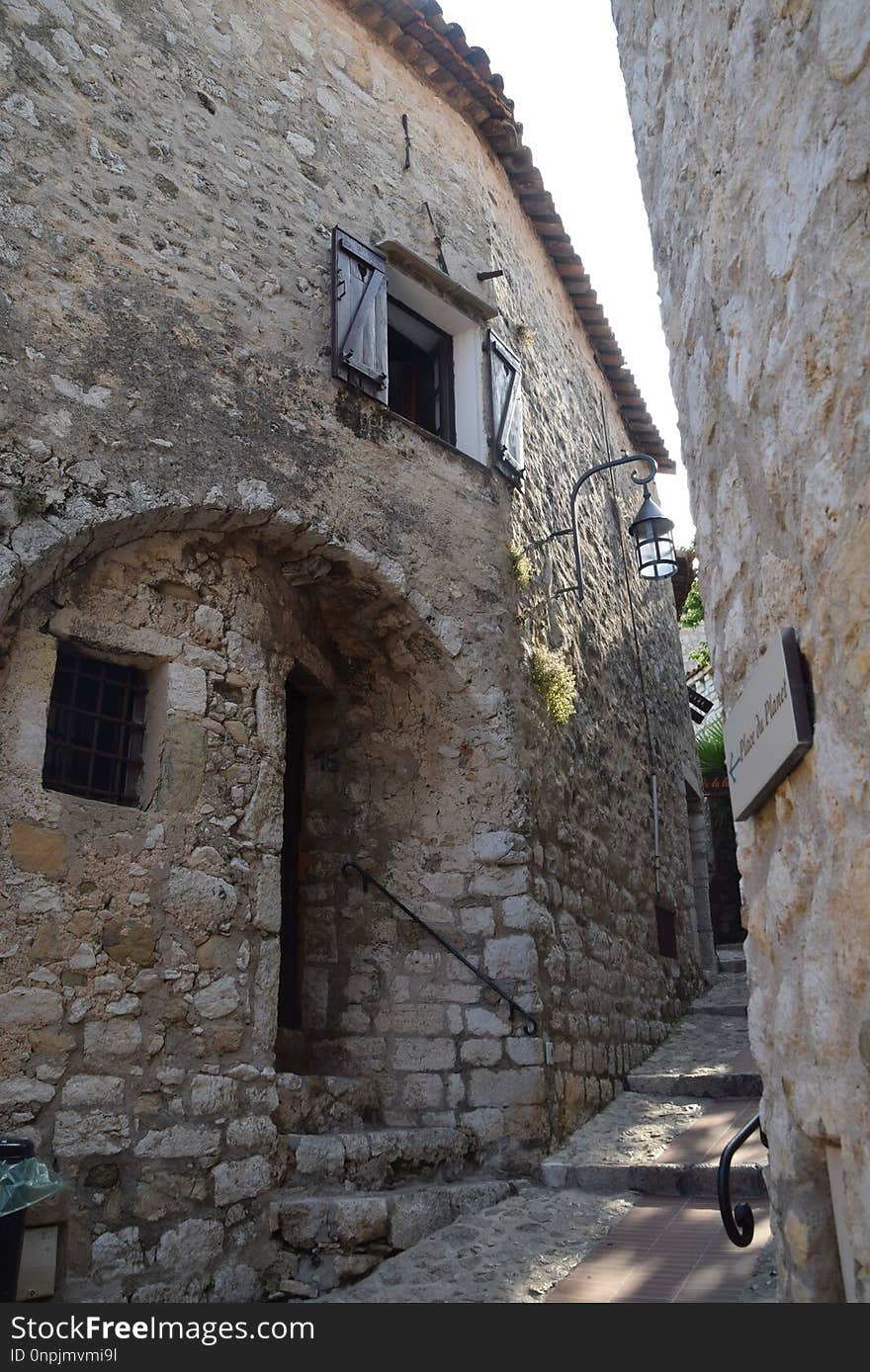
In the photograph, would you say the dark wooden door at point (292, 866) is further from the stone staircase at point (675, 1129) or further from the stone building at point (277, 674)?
the stone staircase at point (675, 1129)

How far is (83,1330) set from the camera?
294cm

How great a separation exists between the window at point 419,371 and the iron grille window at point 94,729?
3160 mm

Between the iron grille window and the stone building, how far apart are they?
0.02 meters

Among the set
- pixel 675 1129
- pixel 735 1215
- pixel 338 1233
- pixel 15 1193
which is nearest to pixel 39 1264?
pixel 15 1193

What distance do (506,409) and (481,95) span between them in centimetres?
266

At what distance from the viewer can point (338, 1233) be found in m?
4.57

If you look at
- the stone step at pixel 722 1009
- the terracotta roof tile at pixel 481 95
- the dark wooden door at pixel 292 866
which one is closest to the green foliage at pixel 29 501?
the dark wooden door at pixel 292 866

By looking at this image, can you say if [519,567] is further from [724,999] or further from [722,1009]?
[724,999]

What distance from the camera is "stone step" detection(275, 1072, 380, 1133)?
4.92 m

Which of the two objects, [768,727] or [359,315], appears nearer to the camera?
[768,727]

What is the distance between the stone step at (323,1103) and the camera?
4.92 m

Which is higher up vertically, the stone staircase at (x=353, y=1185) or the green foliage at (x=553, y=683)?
the green foliage at (x=553, y=683)

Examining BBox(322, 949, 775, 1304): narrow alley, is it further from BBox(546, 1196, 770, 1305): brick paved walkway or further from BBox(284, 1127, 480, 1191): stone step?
BBox(284, 1127, 480, 1191): stone step

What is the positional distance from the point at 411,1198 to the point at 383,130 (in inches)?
253
